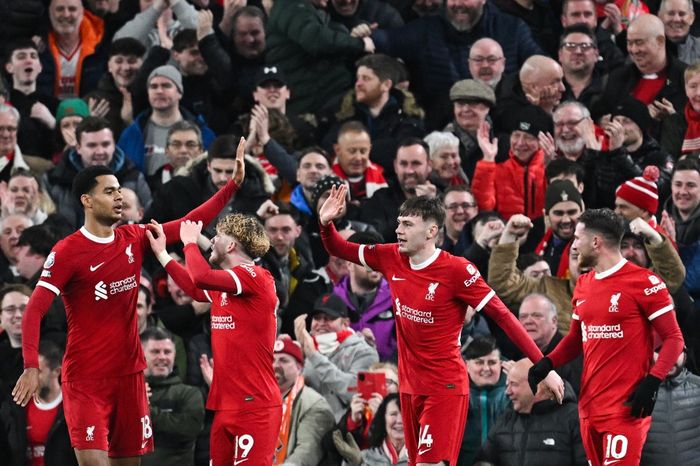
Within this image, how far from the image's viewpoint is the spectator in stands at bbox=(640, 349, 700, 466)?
557 inches

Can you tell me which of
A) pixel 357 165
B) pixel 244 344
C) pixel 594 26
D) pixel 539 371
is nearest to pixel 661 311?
pixel 539 371

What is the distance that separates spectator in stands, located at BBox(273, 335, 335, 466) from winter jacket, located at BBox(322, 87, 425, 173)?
3800 millimetres

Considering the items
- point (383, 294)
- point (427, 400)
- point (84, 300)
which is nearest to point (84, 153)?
point (383, 294)

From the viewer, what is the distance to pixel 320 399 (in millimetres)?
15172

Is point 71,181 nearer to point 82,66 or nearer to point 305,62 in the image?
point 82,66

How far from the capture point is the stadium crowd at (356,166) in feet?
49.3

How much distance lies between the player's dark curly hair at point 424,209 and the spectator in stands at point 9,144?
237 inches

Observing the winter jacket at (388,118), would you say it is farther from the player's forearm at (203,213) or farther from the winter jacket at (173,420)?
the player's forearm at (203,213)

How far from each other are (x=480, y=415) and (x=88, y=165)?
511 centimetres

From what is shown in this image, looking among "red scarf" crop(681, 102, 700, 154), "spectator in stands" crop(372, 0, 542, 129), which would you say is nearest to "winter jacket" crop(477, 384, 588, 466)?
"red scarf" crop(681, 102, 700, 154)

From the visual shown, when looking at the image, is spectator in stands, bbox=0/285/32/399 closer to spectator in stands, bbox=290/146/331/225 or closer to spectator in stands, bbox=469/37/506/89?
spectator in stands, bbox=290/146/331/225

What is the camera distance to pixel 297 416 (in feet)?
49.5

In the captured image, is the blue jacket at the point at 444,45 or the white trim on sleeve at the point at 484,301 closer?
the white trim on sleeve at the point at 484,301

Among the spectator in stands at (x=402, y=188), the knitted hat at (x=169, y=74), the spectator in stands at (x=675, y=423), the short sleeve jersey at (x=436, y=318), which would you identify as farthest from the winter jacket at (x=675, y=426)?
the knitted hat at (x=169, y=74)
